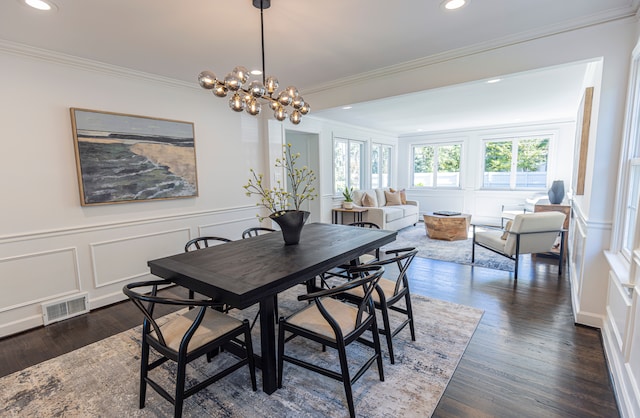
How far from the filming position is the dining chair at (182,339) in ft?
5.14

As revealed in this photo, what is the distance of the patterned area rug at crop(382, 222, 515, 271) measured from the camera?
14.3 feet

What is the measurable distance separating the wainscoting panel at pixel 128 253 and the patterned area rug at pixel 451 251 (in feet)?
11.7

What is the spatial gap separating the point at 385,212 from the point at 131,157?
4.59 meters

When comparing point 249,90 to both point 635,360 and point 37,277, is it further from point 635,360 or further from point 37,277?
point 635,360

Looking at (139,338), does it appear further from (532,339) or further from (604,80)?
(604,80)

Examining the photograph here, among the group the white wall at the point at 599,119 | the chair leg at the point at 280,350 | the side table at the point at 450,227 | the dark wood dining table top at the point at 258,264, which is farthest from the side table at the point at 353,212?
the chair leg at the point at 280,350

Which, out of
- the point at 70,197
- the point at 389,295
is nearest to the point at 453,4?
the point at 389,295

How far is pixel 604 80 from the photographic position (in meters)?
2.34

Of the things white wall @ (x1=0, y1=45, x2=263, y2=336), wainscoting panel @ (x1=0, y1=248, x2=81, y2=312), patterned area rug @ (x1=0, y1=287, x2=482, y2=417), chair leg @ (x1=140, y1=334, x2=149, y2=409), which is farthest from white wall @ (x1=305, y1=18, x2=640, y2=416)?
wainscoting panel @ (x1=0, y1=248, x2=81, y2=312)

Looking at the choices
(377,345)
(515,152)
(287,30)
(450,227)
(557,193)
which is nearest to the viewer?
(377,345)

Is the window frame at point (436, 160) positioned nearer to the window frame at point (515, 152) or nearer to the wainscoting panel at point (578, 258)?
the window frame at point (515, 152)

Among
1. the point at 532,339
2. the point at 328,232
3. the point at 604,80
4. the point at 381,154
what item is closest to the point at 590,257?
the point at 532,339

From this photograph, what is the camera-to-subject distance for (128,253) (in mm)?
3377

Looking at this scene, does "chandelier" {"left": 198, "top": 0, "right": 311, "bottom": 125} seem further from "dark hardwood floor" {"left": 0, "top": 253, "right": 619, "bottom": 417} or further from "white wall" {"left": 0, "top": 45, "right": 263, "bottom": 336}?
"dark hardwood floor" {"left": 0, "top": 253, "right": 619, "bottom": 417}
